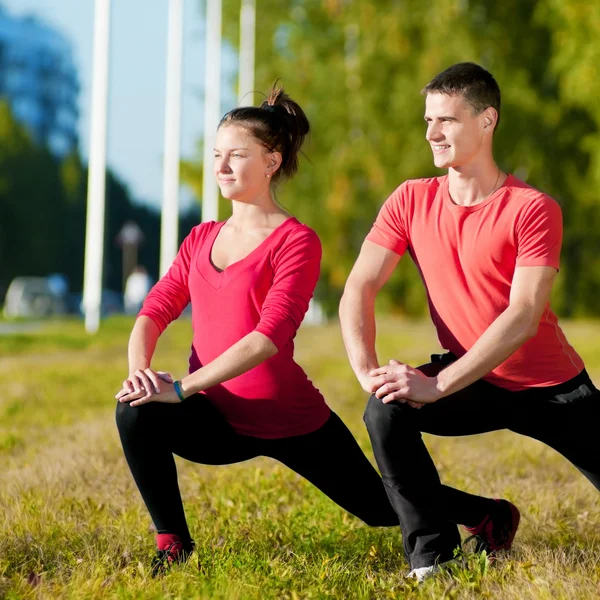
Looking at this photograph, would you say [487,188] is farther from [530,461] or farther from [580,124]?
[580,124]

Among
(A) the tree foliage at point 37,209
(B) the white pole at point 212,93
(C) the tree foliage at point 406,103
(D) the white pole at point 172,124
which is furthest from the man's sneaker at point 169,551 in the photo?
(A) the tree foliage at point 37,209

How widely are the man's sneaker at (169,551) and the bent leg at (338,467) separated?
440mm

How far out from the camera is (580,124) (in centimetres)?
3238

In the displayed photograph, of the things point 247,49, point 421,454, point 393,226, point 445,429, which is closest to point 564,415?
point 445,429

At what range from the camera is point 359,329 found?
405 cm

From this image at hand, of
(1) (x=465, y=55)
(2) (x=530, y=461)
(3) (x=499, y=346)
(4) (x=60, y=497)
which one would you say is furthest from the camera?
(1) (x=465, y=55)

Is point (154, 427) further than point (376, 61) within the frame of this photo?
No

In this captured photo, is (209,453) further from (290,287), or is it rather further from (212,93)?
(212,93)

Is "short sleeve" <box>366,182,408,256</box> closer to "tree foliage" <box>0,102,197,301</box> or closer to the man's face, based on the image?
the man's face

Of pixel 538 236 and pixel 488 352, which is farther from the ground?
pixel 538 236

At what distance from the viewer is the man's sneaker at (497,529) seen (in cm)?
438

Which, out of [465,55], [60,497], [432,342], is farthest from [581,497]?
[465,55]

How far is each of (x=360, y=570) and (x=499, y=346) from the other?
931 mm

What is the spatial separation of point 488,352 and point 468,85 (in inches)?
35.8
